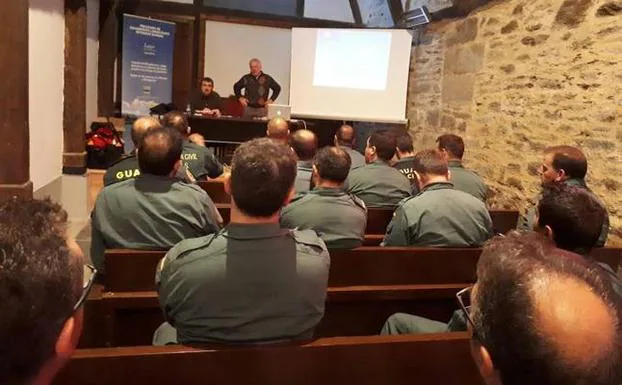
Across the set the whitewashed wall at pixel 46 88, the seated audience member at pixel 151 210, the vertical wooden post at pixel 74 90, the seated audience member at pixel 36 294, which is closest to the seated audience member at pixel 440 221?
the seated audience member at pixel 151 210

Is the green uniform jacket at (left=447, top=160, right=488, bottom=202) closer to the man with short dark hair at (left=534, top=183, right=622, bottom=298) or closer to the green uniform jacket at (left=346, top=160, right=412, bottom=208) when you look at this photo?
the green uniform jacket at (left=346, top=160, right=412, bottom=208)

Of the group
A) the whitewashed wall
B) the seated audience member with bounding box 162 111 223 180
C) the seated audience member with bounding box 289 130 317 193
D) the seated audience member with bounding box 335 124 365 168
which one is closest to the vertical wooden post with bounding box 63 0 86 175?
the whitewashed wall

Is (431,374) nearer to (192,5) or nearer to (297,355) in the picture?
(297,355)

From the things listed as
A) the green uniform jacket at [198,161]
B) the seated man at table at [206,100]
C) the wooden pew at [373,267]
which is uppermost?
the seated man at table at [206,100]

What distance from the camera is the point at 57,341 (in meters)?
0.80

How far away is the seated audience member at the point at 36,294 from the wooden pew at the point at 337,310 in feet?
5.02

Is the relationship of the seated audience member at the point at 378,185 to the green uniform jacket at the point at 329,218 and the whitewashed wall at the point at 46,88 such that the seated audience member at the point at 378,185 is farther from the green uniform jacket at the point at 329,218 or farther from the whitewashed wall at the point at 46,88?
the whitewashed wall at the point at 46,88

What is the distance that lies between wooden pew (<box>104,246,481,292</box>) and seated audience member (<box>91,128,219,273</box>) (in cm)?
29

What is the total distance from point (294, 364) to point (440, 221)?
1.49m

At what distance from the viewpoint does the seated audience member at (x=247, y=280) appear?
5.79ft

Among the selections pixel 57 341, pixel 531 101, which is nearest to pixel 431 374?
pixel 57 341

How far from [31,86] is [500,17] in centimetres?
398

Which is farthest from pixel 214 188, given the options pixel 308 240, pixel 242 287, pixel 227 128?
pixel 227 128

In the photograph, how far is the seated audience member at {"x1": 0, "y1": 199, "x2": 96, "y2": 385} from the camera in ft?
2.43
